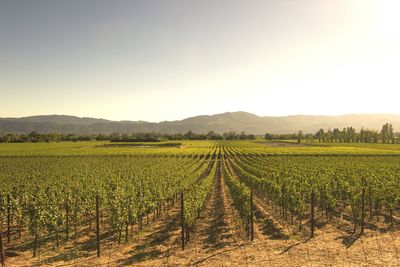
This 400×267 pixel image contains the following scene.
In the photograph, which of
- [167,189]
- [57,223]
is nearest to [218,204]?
[167,189]

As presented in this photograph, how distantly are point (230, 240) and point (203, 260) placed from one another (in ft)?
9.89

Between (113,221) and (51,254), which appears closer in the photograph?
(51,254)

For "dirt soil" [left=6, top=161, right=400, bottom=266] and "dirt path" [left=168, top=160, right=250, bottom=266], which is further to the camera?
"dirt path" [left=168, top=160, right=250, bottom=266]

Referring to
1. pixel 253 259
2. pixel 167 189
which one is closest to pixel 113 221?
pixel 253 259

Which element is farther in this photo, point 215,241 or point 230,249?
point 215,241

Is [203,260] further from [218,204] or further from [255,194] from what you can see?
[255,194]

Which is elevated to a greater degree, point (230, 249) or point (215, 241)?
point (230, 249)

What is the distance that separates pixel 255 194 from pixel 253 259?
55.8 feet

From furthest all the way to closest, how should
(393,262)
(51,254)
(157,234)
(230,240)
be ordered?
(157,234) < (230,240) < (51,254) < (393,262)

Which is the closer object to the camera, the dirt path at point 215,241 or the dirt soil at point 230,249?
the dirt soil at point 230,249

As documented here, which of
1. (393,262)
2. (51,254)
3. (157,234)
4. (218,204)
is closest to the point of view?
(393,262)

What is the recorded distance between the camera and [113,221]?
1540cm

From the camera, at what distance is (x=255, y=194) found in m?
28.9

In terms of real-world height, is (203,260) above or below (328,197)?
below
